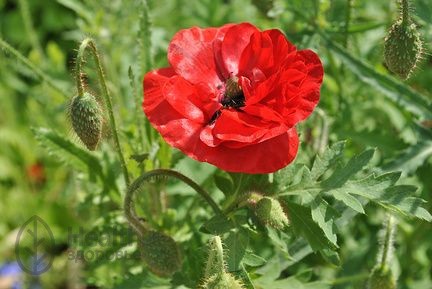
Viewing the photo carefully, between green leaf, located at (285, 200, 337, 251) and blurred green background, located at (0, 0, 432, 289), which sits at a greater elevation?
blurred green background, located at (0, 0, 432, 289)

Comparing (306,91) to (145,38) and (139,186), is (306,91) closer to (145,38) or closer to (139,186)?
(139,186)

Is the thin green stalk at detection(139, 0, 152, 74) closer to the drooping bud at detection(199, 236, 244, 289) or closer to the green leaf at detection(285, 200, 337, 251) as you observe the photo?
the green leaf at detection(285, 200, 337, 251)

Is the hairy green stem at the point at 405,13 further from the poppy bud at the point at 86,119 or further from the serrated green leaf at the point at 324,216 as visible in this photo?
the poppy bud at the point at 86,119

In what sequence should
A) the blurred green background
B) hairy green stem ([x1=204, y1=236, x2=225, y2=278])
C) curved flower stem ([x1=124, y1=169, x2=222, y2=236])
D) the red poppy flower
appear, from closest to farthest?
1. hairy green stem ([x1=204, y1=236, x2=225, y2=278])
2. the red poppy flower
3. curved flower stem ([x1=124, y1=169, x2=222, y2=236])
4. the blurred green background

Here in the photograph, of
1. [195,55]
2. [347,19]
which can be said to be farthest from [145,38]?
[347,19]

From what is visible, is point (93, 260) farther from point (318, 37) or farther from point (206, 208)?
point (318, 37)

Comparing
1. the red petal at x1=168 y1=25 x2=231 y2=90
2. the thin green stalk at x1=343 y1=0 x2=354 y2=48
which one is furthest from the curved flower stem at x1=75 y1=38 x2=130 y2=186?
the thin green stalk at x1=343 y1=0 x2=354 y2=48

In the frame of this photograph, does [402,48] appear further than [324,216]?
Yes
